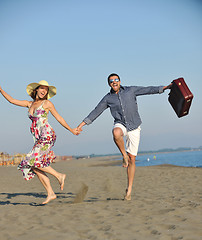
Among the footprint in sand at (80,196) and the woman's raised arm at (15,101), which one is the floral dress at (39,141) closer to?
the woman's raised arm at (15,101)

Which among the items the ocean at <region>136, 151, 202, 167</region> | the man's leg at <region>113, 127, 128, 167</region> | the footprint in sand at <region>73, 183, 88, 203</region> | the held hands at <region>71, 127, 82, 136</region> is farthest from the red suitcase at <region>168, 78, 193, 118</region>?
the ocean at <region>136, 151, 202, 167</region>

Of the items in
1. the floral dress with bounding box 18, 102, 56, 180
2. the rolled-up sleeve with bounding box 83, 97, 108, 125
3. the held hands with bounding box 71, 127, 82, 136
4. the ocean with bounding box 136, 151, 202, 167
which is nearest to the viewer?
the floral dress with bounding box 18, 102, 56, 180

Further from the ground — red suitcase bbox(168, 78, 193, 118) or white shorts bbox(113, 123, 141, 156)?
red suitcase bbox(168, 78, 193, 118)

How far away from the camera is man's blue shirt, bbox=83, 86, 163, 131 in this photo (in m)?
5.31

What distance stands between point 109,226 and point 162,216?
30.8 inches

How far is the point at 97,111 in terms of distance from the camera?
572cm

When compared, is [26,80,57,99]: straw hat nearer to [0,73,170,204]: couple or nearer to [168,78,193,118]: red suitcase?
[0,73,170,204]: couple

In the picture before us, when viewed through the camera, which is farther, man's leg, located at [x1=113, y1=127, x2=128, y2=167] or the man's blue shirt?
the man's blue shirt

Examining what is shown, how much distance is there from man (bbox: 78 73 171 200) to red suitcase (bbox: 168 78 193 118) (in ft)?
0.70

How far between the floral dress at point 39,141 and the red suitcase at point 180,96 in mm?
2385

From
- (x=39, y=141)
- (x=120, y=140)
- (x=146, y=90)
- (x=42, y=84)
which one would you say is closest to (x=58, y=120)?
(x=39, y=141)

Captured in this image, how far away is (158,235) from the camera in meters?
2.93

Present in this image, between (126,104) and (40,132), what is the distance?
165 centimetres

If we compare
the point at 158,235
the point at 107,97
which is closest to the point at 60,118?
the point at 107,97
